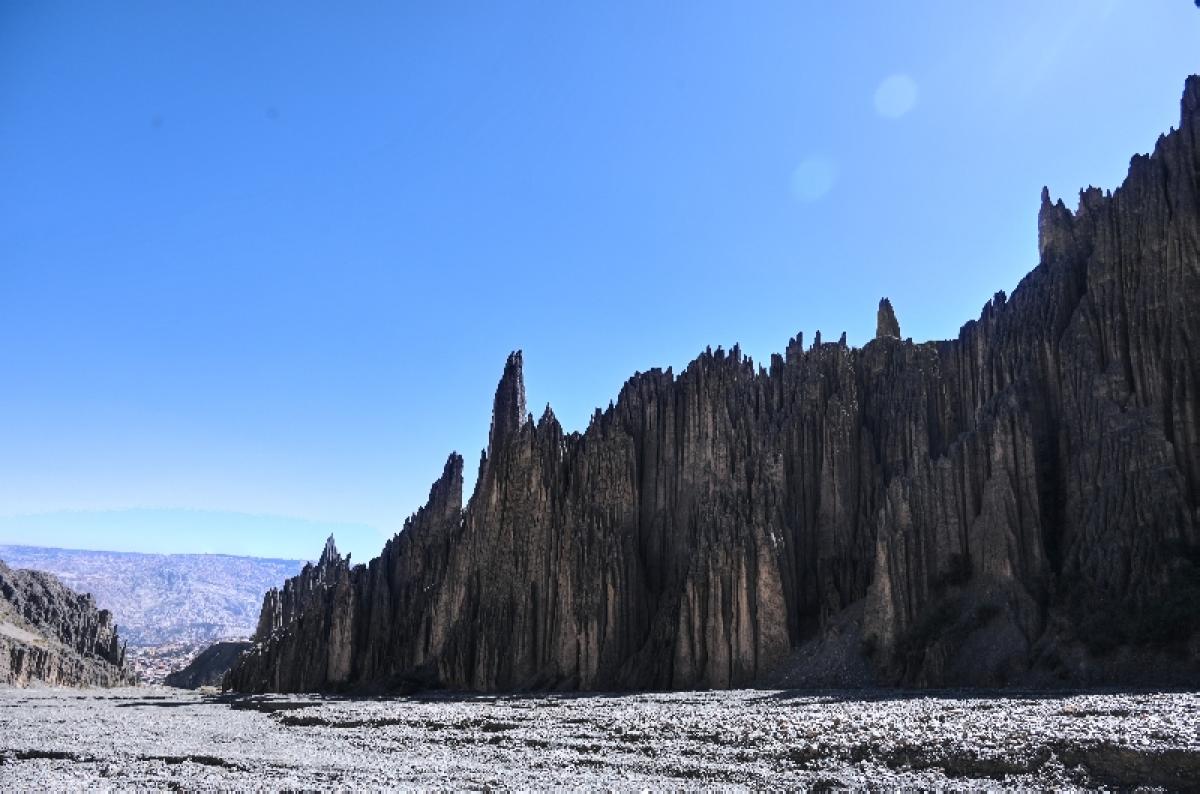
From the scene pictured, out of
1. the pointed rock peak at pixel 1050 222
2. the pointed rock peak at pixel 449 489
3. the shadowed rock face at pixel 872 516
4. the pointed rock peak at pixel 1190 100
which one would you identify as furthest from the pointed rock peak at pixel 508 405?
the pointed rock peak at pixel 1190 100

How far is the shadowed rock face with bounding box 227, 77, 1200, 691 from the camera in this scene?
46656 mm

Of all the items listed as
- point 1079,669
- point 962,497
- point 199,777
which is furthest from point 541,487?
point 199,777

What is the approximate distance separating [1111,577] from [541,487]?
48780mm

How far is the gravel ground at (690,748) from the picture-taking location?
20609 mm

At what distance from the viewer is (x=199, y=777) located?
2638 centimetres

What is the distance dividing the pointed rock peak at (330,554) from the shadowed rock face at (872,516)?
44315 mm

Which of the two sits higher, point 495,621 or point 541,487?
point 541,487

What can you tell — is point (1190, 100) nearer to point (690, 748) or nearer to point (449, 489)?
point (690, 748)

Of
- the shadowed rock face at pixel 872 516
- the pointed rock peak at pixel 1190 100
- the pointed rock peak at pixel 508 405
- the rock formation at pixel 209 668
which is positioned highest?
the pointed rock peak at pixel 1190 100

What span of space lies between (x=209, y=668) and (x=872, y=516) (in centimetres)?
13144

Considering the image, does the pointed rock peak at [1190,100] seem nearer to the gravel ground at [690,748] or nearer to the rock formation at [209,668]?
the gravel ground at [690,748]

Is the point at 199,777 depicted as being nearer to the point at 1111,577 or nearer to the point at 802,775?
the point at 802,775

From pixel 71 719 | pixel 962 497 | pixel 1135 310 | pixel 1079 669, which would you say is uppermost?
pixel 1135 310

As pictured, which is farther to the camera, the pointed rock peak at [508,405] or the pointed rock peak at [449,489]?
the pointed rock peak at [449,489]
